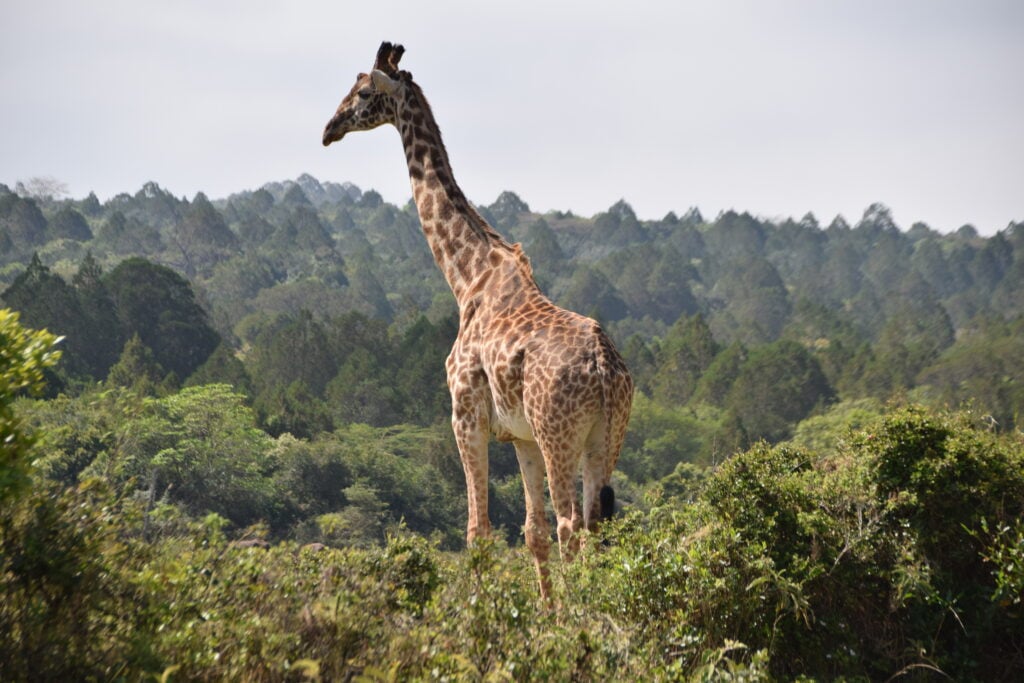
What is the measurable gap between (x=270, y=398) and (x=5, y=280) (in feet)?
160

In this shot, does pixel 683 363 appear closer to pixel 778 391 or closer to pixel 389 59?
pixel 778 391

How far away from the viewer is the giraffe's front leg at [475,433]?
7.88 metres

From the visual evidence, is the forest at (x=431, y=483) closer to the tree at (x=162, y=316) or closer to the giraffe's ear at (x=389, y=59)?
the tree at (x=162, y=316)

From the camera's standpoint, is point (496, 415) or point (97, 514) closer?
point (97, 514)

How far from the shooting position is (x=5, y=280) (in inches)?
3469

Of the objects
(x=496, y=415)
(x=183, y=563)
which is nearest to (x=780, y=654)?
(x=496, y=415)

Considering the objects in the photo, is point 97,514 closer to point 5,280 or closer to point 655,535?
point 655,535

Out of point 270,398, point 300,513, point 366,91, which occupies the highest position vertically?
point 366,91

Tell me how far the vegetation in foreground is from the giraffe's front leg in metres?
0.82

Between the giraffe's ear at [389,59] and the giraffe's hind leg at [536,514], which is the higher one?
the giraffe's ear at [389,59]

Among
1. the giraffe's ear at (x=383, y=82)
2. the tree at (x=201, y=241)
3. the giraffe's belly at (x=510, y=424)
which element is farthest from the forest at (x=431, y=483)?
the giraffe's ear at (x=383, y=82)

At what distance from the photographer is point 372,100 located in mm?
9195

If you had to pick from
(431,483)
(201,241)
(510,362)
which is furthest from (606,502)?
(201,241)

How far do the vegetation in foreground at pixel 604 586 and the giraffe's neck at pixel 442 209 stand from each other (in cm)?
243
